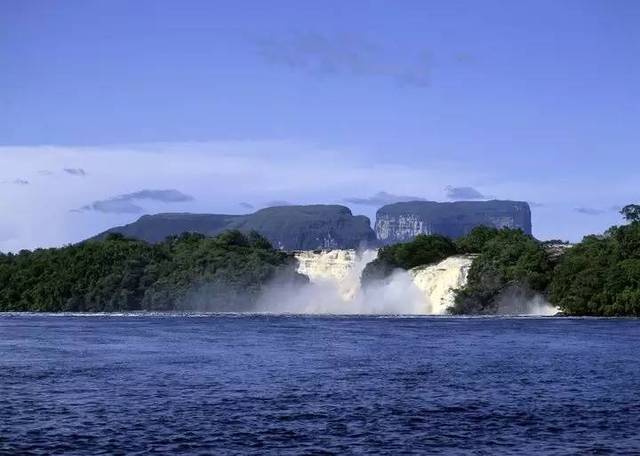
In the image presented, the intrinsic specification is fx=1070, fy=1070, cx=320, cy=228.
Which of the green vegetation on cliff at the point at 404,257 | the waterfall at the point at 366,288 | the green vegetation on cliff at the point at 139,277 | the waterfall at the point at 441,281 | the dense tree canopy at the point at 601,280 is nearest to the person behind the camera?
the dense tree canopy at the point at 601,280

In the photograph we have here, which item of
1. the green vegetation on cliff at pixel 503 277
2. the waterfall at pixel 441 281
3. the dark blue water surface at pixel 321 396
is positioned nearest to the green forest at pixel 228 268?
the green vegetation on cliff at pixel 503 277

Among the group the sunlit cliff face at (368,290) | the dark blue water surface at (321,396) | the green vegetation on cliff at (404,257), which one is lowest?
the dark blue water surface at (321,396)

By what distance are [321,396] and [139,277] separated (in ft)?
432

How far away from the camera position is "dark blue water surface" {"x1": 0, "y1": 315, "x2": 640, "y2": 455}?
29547mm

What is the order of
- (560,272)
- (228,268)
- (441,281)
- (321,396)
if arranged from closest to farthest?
(321,396)
(560,272)
(441,281)
(228,268)

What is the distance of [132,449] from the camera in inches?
1110

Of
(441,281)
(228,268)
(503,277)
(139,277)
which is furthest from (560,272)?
(139,277)

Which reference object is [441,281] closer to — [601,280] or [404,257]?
[404,257]

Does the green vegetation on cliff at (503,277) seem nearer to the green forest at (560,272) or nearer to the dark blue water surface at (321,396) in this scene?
the green forest at (560,272)

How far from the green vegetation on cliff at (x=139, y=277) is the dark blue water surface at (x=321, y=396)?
91.8 metres

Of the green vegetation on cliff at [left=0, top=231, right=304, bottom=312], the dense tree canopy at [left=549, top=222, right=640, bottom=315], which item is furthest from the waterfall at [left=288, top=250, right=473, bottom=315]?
the dense tree canopy at [left=549, top=222, right=640, bottom=315]

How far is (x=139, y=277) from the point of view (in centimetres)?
16750

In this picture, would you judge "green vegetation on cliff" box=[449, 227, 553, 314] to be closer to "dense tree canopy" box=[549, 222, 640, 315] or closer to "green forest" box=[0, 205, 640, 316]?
"green forest" box=[0, 205, 640, 316]

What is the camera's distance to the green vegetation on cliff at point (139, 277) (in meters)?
162
